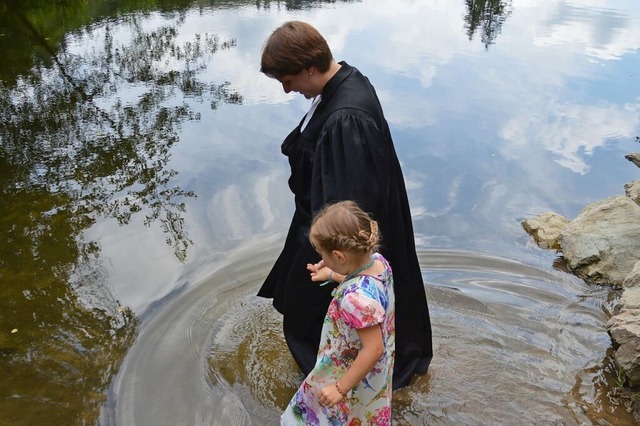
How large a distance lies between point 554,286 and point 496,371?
1320 mm

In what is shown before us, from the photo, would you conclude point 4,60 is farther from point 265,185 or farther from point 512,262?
point 512,262

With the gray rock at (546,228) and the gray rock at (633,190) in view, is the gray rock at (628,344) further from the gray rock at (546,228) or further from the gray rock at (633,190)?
the gray rock at (633,190)

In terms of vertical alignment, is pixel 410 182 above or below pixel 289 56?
below

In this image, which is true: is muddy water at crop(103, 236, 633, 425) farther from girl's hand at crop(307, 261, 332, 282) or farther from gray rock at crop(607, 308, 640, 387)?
girl's hand at crop(307, 261, 332, 282)

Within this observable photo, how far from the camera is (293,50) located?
2.57 m

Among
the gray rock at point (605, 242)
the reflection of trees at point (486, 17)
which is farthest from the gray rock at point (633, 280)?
the reflection of trees at point (486, 17)

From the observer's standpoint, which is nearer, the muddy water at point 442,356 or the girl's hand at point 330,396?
the girl's hand at point 330,396

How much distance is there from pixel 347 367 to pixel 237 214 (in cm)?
346

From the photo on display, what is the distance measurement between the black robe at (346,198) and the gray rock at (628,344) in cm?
110

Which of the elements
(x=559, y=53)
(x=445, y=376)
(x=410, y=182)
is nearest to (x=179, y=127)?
(x=410, y=182)

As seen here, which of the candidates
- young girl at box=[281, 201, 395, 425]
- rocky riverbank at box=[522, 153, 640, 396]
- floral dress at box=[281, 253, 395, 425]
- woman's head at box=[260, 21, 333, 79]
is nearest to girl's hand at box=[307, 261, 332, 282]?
young girl at box=[281, 201, 395, 425]

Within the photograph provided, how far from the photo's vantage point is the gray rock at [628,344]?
3.39 m

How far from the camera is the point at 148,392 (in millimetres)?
3559

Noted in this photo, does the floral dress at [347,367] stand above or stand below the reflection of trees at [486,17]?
above
